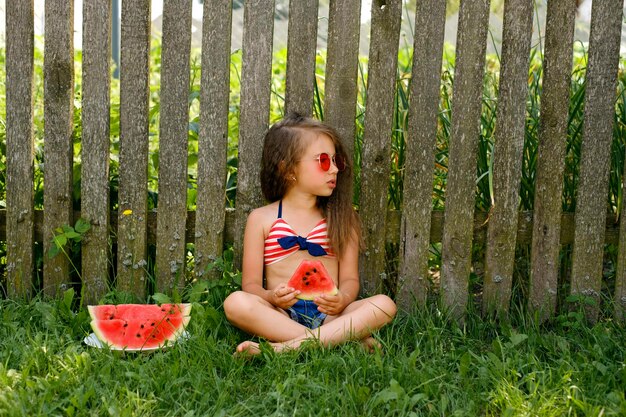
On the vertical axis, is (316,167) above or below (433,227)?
above

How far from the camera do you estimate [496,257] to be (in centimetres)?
406

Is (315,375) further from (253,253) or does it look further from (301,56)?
(301,56)

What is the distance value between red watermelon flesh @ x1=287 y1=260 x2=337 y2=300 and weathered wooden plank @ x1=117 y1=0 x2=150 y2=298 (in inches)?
35.5

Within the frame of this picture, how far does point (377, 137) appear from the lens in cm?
404

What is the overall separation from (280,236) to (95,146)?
1.07 m

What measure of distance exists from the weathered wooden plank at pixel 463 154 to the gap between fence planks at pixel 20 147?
2161 millimetres

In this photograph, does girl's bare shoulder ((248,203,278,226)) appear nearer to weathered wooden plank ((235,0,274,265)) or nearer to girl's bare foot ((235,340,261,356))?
weathered wooden plank ((235,0,274,265))

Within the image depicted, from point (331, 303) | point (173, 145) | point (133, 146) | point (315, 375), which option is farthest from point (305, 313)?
point (133, 146)

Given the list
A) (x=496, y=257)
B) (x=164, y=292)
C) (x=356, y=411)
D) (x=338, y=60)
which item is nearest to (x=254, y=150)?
(x=338, y=60)

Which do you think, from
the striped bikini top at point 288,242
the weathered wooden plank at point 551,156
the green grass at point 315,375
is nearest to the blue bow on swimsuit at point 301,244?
the striped bikini top at point 288,242


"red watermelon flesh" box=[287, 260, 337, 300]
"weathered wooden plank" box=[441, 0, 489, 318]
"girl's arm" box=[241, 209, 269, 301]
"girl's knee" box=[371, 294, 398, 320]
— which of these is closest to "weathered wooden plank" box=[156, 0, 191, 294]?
"girl's arm" box=[241, 209, 269, 301]

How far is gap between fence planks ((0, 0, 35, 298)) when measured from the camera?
4.01 metres

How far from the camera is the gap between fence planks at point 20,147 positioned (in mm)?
4012

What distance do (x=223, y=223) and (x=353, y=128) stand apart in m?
0.84
